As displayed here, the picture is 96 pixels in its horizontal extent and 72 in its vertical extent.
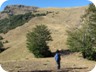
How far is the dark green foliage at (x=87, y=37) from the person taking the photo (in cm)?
3167

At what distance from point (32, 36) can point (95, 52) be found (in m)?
13.7

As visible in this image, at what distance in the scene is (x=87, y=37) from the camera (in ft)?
115

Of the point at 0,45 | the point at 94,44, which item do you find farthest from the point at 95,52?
the point at 0,45

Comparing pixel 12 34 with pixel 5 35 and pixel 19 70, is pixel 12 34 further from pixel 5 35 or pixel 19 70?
pixel 19 70

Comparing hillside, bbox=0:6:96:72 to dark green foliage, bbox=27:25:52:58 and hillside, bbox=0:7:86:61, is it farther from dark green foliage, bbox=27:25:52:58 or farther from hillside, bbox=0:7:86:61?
dark green foliage, bbox=27:25:52:58

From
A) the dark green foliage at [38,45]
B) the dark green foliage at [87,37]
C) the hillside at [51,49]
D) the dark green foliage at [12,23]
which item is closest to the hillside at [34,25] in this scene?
the hillside at [51,49]

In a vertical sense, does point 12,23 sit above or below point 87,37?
below

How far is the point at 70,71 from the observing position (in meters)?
19.0

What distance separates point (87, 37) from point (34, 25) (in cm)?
6146

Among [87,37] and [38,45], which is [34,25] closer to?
[38,45]

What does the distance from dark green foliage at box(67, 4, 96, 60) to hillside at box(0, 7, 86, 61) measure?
8.72 meters

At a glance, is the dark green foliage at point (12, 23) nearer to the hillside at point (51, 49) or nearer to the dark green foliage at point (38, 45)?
the hillside at point (51, 49)

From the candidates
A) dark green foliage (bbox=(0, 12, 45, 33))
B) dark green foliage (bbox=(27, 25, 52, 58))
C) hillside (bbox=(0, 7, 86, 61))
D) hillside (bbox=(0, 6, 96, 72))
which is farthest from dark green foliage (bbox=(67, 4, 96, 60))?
dark green foliage (bbox=(0, 12, 45, 33))

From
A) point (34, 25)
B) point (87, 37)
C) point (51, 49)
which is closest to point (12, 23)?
point (34, 25)
